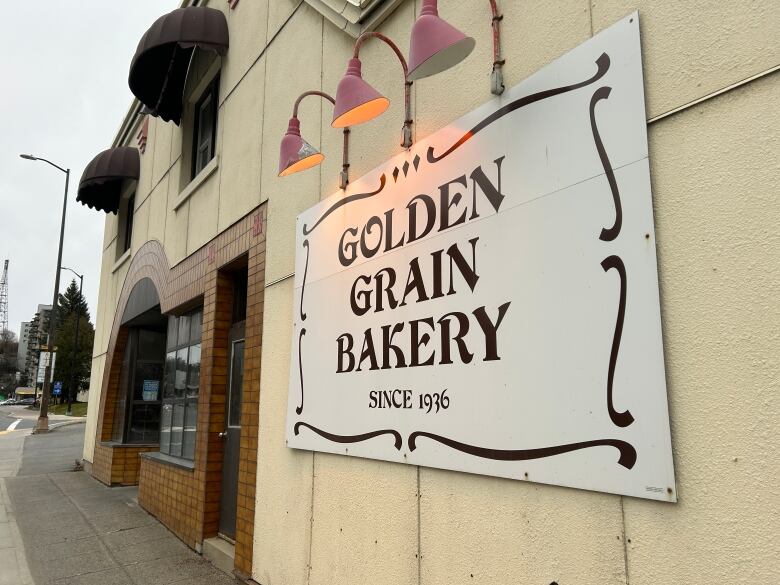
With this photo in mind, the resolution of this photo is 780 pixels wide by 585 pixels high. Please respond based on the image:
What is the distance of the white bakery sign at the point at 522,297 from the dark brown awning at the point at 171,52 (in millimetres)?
4399

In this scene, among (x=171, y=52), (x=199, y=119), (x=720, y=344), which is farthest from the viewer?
(x=199, y=119)

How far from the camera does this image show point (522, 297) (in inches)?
99.7

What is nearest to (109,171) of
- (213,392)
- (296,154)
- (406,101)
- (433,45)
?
(213,392)

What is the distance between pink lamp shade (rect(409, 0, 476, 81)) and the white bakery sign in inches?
14.0

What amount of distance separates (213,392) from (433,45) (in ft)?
15.0

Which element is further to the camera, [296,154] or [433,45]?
[296,154]

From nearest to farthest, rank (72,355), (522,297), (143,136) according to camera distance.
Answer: (522,297) → (143,136) → (72,355)

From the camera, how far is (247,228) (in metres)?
5.63

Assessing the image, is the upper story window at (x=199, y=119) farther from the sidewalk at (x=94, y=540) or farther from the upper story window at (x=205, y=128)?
the sidewalk at (x=94, y=540)

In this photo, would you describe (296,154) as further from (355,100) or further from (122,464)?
(122,464)

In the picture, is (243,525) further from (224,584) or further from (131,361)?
(131,361)

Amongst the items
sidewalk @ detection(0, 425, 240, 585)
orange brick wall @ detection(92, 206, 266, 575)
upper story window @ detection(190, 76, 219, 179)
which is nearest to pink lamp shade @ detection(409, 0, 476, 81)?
orange brick wall @ detection(92, 206, 266, 575)

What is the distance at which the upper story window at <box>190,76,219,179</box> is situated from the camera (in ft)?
24.9

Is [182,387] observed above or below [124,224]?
below
